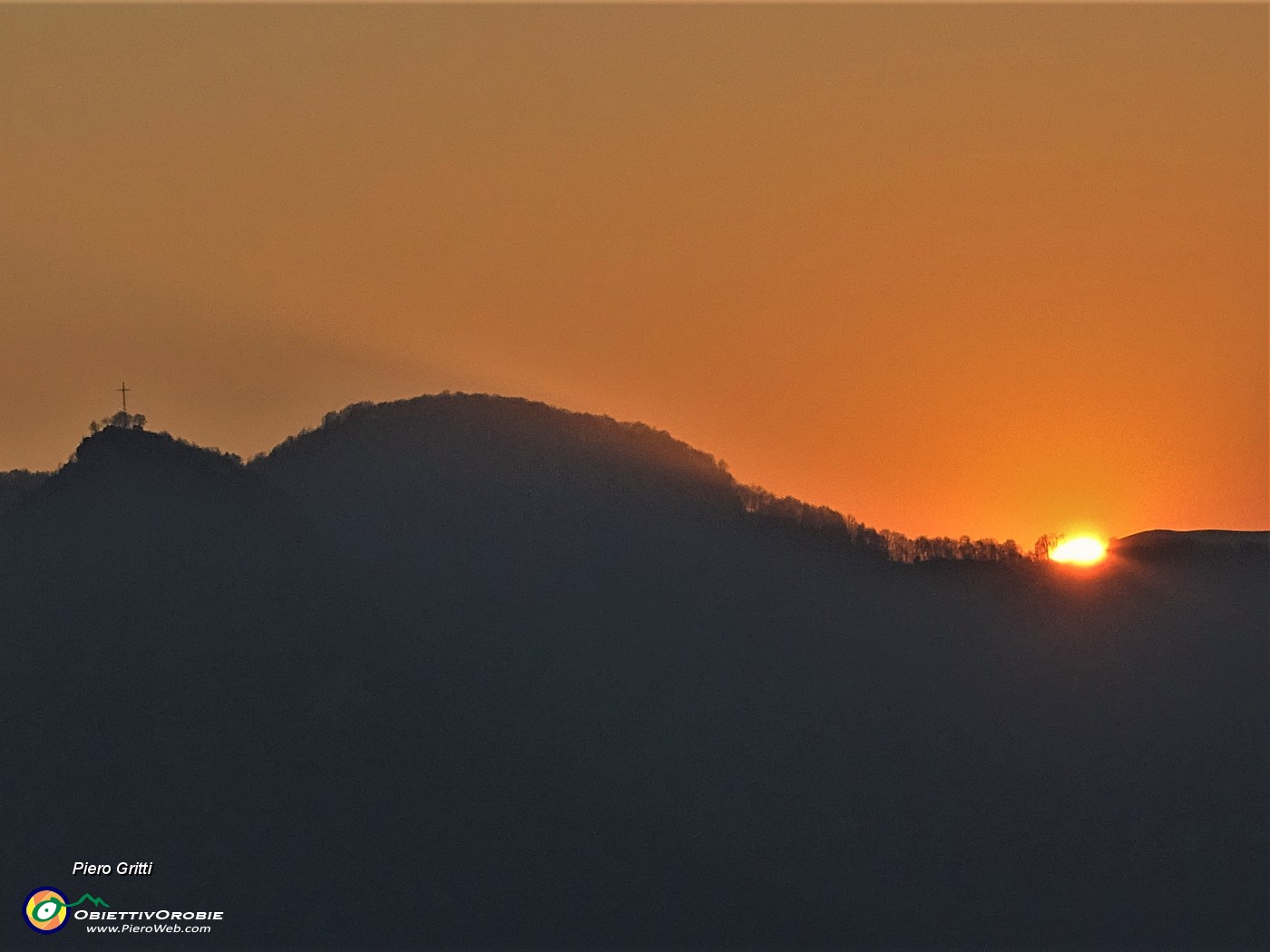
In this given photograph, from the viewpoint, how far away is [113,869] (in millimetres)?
146625

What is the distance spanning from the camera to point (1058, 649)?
6929 inches

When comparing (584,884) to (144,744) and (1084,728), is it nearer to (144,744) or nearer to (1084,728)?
(144,744)

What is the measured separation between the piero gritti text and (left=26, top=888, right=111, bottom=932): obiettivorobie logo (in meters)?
3.56

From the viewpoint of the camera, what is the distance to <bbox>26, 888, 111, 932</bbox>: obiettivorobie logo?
12675 cm

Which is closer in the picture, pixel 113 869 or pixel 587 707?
pixel 113 869

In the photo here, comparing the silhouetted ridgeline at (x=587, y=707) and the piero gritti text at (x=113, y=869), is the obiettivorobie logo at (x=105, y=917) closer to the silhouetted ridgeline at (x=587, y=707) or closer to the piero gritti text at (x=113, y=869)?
the silhouetted ridgeline at (x=587, y=707)

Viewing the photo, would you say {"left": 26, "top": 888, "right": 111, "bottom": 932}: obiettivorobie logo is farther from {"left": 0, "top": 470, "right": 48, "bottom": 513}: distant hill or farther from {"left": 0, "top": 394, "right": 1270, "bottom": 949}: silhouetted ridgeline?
{"left": 0, "top": 470, "right": 48, "bottom": 513}: distant hill

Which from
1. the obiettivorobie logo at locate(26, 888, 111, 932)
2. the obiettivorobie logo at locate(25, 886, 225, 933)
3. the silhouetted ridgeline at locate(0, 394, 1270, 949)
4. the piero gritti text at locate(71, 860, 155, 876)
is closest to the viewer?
the obiettivorobie logo at locate(26, 888, 111, 932)

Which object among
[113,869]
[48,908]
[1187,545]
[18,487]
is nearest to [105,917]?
[48,908]

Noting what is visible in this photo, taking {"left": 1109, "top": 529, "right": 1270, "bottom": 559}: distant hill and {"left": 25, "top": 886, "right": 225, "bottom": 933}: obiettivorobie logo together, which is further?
{"left": 1109, "top": 529, "right": 1270, "bottom": 559}: distant hill

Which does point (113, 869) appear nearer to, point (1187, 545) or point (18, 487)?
point (18, 487)

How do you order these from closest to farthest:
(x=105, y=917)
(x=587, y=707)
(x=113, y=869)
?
(x=105, y=917) < (x=113, y=869) < (x=587, y=707)

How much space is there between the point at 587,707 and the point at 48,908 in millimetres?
49513

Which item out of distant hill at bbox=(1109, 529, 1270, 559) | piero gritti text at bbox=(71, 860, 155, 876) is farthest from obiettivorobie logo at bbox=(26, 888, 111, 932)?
distant hill at bbox=(1109, 529, 1270, 559)
